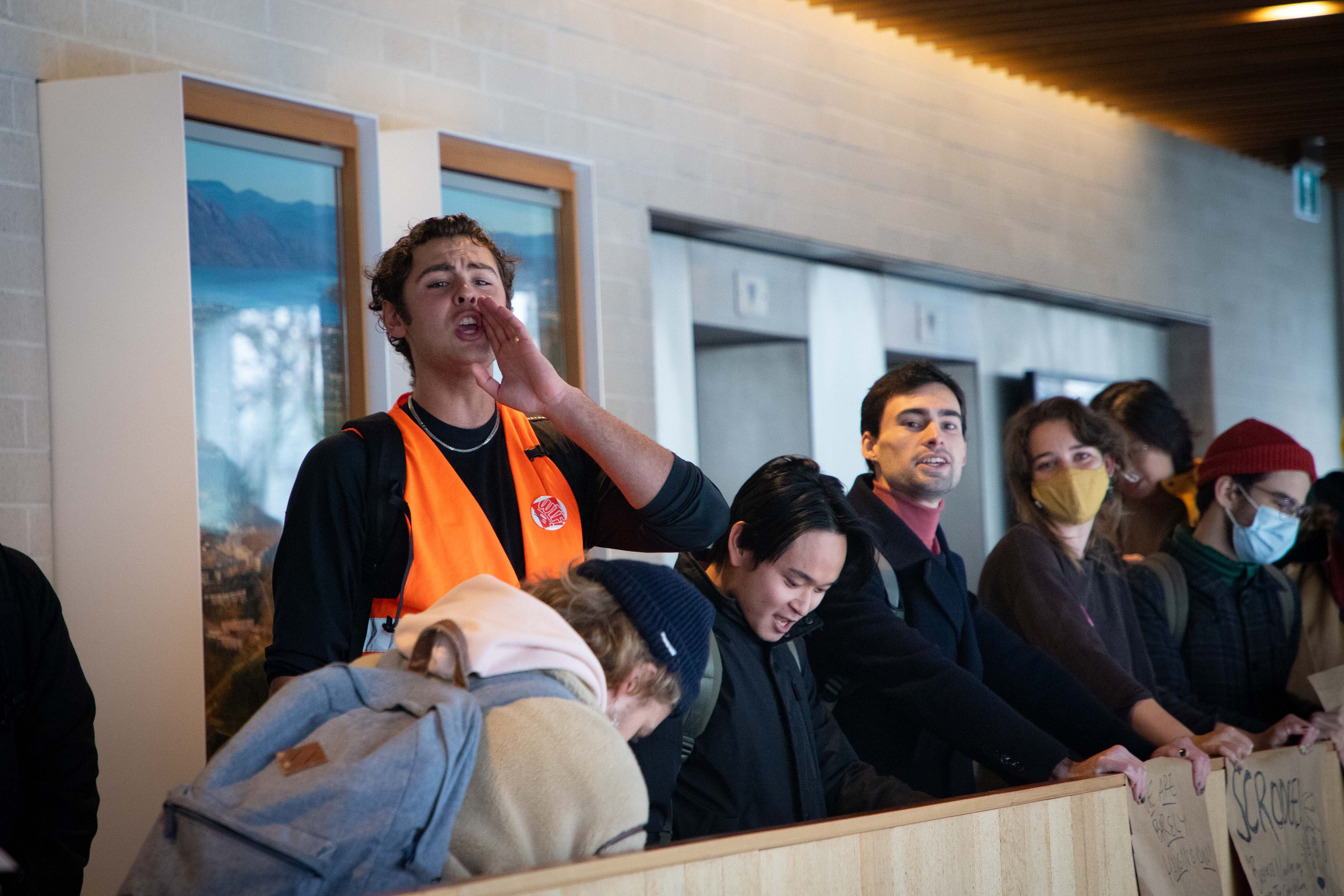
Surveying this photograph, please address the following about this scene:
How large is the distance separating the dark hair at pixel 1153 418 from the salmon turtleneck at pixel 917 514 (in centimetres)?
160

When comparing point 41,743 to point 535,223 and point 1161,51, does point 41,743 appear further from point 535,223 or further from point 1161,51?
point 1161,51

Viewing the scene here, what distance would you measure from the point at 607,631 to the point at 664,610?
77mm

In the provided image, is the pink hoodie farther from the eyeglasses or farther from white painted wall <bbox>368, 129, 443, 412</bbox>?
the eyeglasses

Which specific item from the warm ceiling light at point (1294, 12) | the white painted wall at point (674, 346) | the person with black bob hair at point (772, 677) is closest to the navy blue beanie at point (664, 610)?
the person with black bob hair at point (772, 677)

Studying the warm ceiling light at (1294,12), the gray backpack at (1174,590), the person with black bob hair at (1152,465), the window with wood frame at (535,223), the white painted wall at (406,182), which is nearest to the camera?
the gray backpack at (1174,590)

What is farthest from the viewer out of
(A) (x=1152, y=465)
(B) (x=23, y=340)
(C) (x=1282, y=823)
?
(A) (x=1152, y=465)

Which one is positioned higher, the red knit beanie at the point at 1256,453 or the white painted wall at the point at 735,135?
the white painted wall at the point at 735,135

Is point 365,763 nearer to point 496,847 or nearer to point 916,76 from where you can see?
point 496,847

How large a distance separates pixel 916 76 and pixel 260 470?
11.9ft

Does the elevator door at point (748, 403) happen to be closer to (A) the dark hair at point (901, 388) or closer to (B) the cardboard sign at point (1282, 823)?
(A) the dark hair at point (901, 388)

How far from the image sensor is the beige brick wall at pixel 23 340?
3.15m

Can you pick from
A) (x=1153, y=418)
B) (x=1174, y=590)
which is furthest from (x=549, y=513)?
(x=1153, y=418)

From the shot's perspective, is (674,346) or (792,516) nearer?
(792,516)

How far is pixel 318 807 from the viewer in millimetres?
1323
